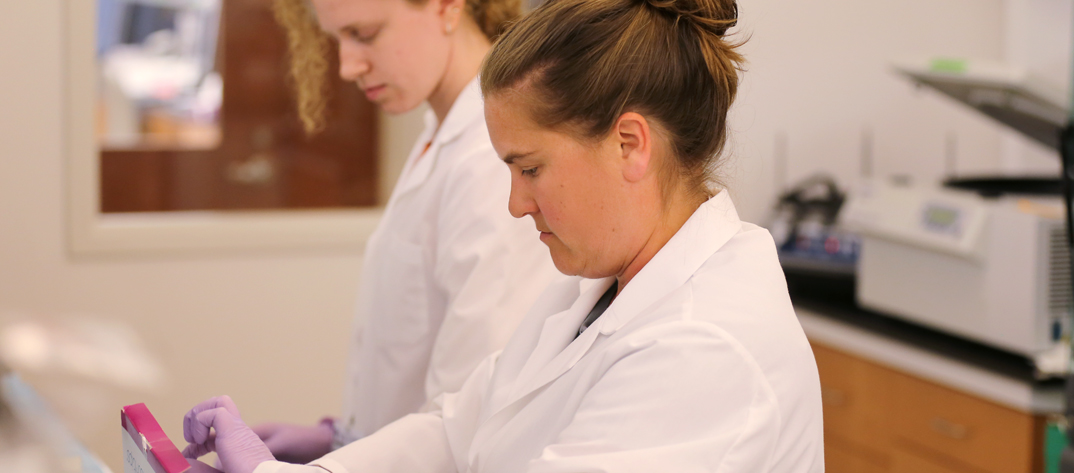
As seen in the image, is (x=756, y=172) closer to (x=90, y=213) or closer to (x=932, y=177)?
(x=932, y=177)

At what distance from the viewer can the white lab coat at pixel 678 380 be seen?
75 cm

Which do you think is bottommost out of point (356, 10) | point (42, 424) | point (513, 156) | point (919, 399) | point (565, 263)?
point (919, 399)

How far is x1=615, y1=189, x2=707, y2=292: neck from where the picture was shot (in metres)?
0.90

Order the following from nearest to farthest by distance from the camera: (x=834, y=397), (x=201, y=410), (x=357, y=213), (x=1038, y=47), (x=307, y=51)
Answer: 1. (x=201, y=410)
2. (x=307, y=51)
3. (x=834, y=397)
4. (x=357, y=213)
5. (x=1038, y=47)

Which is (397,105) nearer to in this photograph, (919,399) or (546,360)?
(546,360)

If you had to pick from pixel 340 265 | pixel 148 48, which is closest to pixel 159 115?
pixel 148 48

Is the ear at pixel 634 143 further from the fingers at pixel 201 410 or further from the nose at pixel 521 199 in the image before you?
the fingers at pixel 201 410

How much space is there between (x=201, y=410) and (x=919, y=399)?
1792mm

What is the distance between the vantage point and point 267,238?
2.64 m

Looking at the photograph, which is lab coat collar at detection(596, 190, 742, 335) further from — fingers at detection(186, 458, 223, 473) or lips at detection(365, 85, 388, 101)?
lips at detection(365, 85, 388, 101)

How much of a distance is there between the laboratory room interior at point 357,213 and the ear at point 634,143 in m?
1.26

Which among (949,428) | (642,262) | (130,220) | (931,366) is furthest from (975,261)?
(130,220)

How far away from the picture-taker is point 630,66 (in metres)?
0.83

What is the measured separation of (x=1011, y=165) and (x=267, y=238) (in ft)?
8.17
